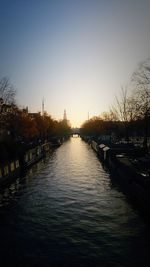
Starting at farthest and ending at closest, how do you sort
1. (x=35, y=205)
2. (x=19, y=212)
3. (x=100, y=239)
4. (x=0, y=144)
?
(x=0, y=144), (x=35, y=205), (x=19, y=212), (x=100, y=239)

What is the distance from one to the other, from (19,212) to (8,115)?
39.8m

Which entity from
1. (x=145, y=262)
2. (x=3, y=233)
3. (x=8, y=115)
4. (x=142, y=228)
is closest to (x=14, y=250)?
(x=3, y=233)

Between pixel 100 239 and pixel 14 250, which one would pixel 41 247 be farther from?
pixel 100 239

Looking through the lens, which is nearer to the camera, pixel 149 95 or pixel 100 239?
pixel 100 239

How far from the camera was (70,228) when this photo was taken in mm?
19188

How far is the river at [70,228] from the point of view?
1499 centimetres

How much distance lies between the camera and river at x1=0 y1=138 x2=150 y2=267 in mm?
14992

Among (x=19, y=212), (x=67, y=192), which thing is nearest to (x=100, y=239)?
(x=19, y=212)

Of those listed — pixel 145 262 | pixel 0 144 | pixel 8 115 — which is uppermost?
pixel 8 115

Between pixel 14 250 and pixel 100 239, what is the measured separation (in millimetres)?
4573

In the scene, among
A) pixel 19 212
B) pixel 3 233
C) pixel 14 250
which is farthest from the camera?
pixel 19 212

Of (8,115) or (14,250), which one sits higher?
(8,115)

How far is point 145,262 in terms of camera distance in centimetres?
1454

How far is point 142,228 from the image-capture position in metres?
19.4
